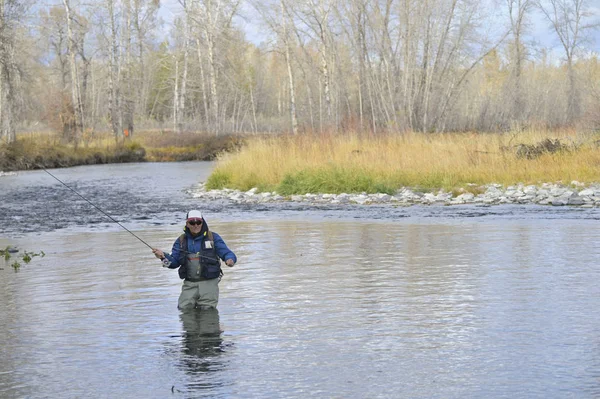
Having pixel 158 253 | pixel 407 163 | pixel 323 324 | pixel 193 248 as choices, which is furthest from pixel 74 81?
pixel 323 324

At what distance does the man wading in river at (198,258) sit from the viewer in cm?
961

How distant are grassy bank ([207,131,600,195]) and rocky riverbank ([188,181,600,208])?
0.59 meters

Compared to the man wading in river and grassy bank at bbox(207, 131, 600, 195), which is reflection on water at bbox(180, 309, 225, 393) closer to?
the man wading in river

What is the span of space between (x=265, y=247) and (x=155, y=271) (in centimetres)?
278

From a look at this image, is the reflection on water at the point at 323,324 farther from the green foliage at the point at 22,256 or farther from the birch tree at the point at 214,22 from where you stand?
the birch tree at the point at 214,22

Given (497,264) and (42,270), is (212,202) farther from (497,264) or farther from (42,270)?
(497,264)

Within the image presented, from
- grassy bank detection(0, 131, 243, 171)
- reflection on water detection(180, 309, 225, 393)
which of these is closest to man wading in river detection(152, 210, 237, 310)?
reflection on water detection(180, 309, 225, 393)

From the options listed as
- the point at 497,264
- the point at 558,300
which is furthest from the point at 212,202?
the point at 558,300

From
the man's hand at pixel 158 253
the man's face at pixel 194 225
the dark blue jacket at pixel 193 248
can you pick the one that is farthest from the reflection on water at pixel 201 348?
the man's face at pixel 194 225

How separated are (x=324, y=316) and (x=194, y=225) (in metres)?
1.63

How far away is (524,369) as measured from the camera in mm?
7289

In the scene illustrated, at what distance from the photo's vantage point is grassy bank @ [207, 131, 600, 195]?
84.1ft

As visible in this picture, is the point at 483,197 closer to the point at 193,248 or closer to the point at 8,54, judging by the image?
the point at 193,248

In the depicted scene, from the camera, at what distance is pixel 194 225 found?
962 cm
